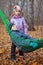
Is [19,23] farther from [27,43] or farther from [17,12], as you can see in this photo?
[27,43]

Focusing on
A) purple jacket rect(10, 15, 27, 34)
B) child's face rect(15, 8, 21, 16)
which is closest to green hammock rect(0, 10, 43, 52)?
purple jacket rect(10, 15, 27, 34)

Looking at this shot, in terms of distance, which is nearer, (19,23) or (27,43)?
(27,43)

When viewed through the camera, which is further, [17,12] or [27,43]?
[17,12]

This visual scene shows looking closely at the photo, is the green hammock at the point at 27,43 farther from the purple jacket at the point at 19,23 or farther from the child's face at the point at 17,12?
the child's face at the point at 17,12

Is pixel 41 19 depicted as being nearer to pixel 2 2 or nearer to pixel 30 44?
pixel 2 2

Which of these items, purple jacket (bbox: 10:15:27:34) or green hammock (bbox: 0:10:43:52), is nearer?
green hammock (bbox: 0:10:43:52)

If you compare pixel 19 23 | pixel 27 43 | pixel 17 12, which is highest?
pixel 17 12

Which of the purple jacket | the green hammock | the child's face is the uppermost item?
the child's face

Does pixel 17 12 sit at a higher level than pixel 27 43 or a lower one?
higher

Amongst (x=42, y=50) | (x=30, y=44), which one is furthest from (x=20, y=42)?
(x=42, y=50)

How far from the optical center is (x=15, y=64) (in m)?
7.37

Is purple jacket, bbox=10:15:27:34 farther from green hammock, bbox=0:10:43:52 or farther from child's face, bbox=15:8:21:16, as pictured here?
green hammock, bbox=0:10:43:52

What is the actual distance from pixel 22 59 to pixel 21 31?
1.03m

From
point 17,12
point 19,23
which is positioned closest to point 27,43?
point 19,23
